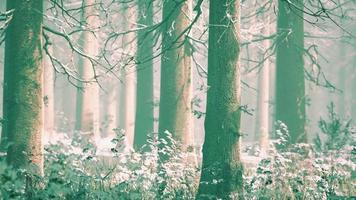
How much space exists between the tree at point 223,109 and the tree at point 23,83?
116 inches

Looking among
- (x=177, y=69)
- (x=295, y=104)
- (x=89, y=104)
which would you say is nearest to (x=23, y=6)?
(x=177, y=69)

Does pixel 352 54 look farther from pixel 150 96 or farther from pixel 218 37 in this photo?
pixel 218 37

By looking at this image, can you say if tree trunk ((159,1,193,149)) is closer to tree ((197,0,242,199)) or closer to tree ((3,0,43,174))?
tree ((197,0,242,199))

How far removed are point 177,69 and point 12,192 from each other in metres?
7.17

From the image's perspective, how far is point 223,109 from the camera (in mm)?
8172

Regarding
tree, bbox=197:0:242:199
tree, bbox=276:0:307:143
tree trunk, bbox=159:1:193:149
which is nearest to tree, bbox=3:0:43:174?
tree, bbox=197:0:242:199

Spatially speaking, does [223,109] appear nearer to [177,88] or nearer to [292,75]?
[177,88]

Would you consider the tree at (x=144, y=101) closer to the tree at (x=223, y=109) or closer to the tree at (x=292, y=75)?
the tree at (x=292, y=75)

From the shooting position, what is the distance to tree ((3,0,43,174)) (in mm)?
8672

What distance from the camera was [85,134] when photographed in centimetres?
1981

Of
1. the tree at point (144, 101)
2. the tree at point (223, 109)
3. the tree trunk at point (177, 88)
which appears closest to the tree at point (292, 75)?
the tree trunk at point (177, 88)

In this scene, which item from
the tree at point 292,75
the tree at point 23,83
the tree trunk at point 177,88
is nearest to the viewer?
the tree at point 23,83

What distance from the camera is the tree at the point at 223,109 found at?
317 inches

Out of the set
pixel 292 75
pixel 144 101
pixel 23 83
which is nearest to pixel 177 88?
pixel 292 75
